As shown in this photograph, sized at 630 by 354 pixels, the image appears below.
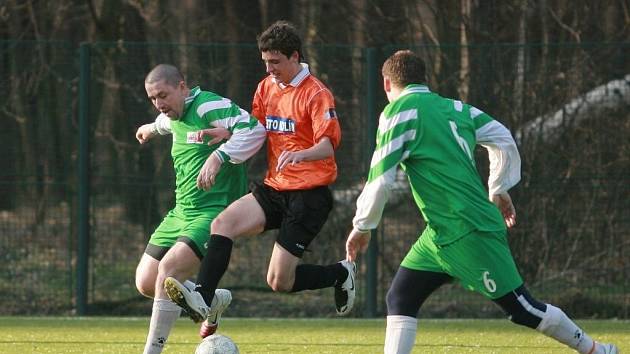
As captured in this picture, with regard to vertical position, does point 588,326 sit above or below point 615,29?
below

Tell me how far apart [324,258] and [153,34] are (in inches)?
151

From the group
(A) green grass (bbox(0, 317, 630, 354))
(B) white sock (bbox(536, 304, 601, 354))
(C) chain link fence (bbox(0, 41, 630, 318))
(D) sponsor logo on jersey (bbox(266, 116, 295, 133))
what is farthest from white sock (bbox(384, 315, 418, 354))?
(C) chain link fence (bbox(0, 41, 630, 318))

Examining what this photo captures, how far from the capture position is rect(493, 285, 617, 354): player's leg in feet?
19.5

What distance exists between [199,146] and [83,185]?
4026 mm

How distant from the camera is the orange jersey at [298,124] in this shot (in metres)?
7.32

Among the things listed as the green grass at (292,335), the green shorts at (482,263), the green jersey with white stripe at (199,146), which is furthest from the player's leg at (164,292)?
the green shorts at (482,263)

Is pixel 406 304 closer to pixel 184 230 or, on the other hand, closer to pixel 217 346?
pixel 217 346

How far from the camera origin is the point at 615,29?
12.1m

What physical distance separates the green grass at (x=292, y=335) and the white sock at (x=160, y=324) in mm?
1189

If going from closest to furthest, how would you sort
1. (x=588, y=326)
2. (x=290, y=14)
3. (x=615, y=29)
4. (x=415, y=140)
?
(x=415, y=140), (x=588, y=326), (x=615, y=29), (x=290, y=14)

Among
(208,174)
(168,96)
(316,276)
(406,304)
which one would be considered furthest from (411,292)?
(168,96)

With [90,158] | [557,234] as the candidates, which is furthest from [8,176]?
[557,234]

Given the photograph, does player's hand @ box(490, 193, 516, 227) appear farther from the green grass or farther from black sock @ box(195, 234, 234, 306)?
the green grass

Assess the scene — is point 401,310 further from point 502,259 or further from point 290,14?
point 290,14
